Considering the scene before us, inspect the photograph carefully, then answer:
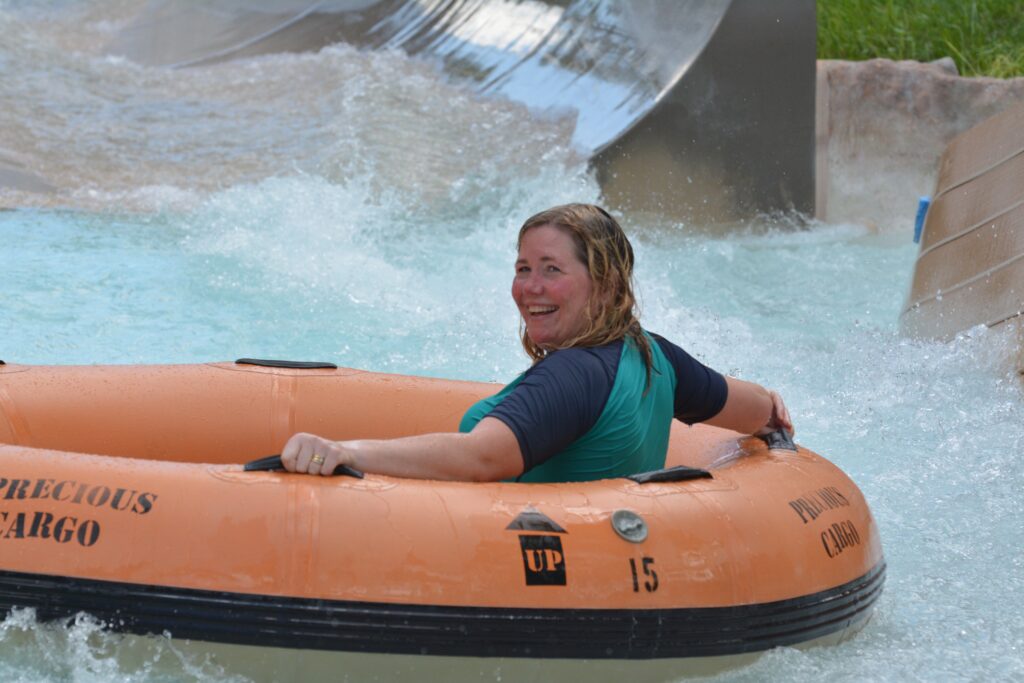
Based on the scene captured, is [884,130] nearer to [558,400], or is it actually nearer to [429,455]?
[558,400]

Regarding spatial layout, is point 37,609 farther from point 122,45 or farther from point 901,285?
point 122,45

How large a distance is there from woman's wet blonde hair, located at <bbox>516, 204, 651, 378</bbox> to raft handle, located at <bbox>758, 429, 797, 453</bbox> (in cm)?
49

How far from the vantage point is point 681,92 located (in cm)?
738

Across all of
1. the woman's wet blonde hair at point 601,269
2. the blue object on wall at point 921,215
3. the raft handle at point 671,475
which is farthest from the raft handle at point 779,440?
the blue object on wall at point 921,215

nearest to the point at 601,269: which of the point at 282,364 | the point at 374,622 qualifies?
the point at 374,622

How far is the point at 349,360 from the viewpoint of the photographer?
4969 mm

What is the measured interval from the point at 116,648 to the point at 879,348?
3609 millimetres

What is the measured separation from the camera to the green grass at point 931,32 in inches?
347

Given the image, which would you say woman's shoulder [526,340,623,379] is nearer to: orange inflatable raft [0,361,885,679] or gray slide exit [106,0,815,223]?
orange inflatable raft [0,361,885,679]

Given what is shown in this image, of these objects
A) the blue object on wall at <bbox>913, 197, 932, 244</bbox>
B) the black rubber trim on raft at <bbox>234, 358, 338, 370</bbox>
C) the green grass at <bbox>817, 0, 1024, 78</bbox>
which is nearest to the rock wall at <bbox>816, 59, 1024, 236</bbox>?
the green grass at <bbox>817, 0, 1024, 78</bbox>

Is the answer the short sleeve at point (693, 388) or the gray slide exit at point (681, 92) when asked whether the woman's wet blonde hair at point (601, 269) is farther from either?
the gray slide exit at point (681, 92)

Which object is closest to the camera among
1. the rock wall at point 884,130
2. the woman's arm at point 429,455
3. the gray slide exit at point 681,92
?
the woman's arm at point 429,455

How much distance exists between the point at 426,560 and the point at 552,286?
564 mm

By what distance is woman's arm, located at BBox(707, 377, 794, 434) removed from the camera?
2.81 metres
